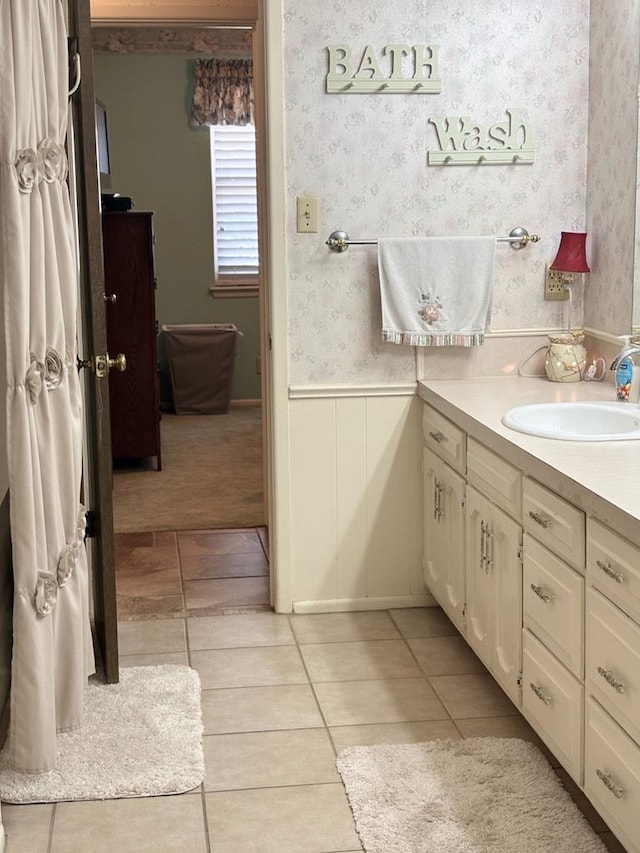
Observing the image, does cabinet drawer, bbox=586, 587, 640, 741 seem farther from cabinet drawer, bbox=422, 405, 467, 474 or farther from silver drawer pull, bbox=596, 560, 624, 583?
cabinet drawer, bbox=422, 405, 467, 474

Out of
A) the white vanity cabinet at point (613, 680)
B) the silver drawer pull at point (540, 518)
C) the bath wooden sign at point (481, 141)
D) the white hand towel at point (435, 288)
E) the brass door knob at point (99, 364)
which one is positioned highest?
the bath wooden sign at point (481, 141)

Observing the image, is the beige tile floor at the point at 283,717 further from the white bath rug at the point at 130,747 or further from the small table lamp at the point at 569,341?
the small table lamp at the point at 569,341

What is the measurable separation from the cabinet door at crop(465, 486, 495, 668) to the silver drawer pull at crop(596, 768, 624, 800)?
78cm

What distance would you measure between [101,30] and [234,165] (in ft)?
3.97

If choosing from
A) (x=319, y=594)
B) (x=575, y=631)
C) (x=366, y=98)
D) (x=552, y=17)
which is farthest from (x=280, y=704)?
(x=552, y=17)

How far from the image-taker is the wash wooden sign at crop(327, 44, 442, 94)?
3545 millimetres

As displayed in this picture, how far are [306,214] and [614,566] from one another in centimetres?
184

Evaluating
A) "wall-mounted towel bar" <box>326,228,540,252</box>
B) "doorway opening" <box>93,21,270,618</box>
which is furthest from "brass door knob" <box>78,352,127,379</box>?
"doorway opening" <box>93,21,270,618</box>

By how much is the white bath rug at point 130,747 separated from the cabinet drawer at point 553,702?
2.62ft

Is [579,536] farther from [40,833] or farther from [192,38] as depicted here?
[192,38]

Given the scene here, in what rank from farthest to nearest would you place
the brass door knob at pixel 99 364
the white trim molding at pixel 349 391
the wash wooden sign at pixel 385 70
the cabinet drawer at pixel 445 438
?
1. the white trim molding at pixel 349 391
2. the wash wooden sign at pixel 385 70
3. the cabinet drawer at pixel 445 438
4. the brass door knob at pixel 99 364

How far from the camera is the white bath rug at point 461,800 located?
7.71ft

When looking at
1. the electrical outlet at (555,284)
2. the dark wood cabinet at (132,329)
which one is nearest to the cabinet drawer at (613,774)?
the electrical outlet at (555,284)

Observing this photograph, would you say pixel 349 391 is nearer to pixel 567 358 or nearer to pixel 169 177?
pixel 567 358
